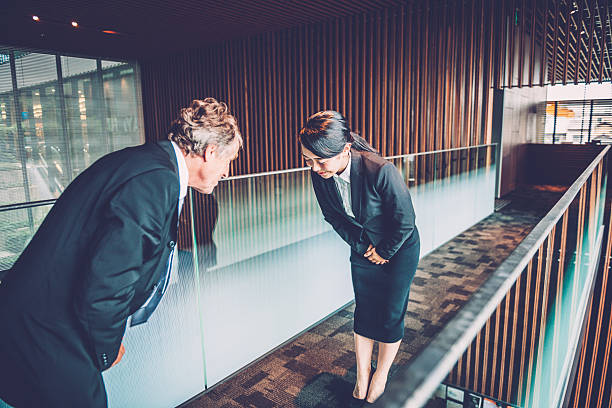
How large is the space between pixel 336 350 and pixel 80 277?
2.17m

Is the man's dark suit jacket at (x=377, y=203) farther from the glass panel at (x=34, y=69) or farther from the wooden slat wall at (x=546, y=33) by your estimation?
the glass panel at (x=34, y=69)

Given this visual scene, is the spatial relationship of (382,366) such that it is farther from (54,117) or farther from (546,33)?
(54,117)

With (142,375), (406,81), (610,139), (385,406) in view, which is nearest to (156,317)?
(142,375)

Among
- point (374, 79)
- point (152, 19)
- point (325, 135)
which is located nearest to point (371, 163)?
point (325, 135)

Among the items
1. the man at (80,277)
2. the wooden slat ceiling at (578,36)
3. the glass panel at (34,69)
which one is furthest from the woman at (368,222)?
the glass panel at (34,69)

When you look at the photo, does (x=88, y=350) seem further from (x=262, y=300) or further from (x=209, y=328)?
(x=262, y=300)

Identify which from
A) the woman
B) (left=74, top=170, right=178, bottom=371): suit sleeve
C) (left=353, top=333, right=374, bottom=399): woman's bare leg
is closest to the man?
(left=74, top=170, right=178, bottom=371): suit sleeve

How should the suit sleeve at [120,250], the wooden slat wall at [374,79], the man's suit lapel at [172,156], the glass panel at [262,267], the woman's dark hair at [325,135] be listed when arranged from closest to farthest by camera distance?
1. the suit sleeve at [120,250]
2. the man's suit lapel at [172,156]
3. the woman's dark hair at [325,135]
4. the glass panel at [262,267]
5. the wooden slat wall at [374,79]

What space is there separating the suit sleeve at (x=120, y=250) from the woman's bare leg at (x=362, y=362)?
56.5 inches

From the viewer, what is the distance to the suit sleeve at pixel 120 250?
1.02 m

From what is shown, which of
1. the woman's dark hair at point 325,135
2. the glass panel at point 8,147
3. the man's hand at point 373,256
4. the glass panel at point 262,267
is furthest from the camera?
the glass panel at point 8,147

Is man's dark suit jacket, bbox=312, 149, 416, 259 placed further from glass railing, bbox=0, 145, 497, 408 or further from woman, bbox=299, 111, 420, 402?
glass railing, bbox=0, 145, 497, 408

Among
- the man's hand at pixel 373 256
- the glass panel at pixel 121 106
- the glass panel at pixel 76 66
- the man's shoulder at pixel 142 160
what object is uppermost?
the glass panel at pixel 76 66

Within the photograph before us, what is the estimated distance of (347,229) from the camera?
2174 mm
